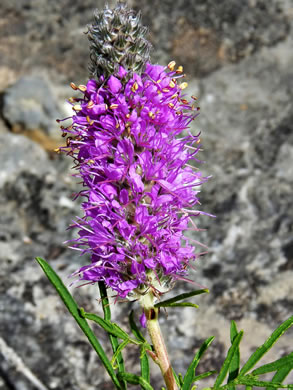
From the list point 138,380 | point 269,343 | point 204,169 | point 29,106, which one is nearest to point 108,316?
point 138,380

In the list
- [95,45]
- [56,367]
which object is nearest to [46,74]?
[56,367]

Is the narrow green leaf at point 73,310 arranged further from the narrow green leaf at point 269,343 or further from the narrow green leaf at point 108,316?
the narrow green leaf at point 269,343

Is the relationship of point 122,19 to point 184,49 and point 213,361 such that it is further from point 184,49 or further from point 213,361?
point 184,49

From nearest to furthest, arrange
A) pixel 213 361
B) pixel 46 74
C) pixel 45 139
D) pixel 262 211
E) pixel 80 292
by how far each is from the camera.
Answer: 1. pixel 213 361
2. pixel 80 292
3. pixel 262 211
4. pixel 45 139
5. pixel 46 74

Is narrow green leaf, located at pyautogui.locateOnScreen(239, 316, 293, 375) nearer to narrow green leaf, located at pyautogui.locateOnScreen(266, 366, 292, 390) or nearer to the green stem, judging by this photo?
narrow green leaf, located at pyautogui.locateOnScreen(266, 366, 292, 390)

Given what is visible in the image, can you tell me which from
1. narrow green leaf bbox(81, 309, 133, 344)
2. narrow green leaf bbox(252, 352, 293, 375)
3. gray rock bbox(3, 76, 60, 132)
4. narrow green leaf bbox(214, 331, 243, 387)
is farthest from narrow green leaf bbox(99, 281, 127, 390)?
gray rock bbox(3, 76, 60, 132)

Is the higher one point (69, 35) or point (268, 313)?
point (69, 35)
